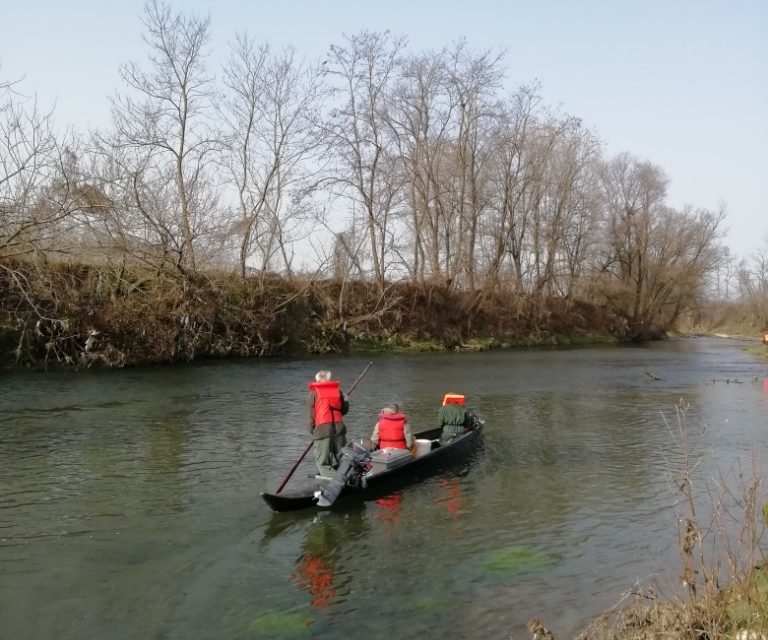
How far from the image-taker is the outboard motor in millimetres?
9250

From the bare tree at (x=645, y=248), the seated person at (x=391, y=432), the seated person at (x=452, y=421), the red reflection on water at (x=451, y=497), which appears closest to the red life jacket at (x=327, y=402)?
the seated person at (x=391, y=432)

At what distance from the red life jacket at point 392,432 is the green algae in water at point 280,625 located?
5013 mm

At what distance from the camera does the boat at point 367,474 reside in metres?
9.23

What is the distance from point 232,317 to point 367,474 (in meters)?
22.0

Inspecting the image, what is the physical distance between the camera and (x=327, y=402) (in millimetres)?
10523

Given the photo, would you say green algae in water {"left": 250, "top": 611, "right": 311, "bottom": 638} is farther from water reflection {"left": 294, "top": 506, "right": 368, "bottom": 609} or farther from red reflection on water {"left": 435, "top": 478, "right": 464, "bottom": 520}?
red reflection on water {"left": 435, "top": 478, "right": 464, "bottom": 520}

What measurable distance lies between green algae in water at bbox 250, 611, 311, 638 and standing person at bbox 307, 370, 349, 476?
3.93 m

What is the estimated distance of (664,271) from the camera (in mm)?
51844

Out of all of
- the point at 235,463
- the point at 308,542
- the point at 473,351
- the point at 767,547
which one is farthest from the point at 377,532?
the point at 473,351

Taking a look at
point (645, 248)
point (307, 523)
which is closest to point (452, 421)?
point (307, 523)

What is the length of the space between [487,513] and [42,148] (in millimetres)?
19073

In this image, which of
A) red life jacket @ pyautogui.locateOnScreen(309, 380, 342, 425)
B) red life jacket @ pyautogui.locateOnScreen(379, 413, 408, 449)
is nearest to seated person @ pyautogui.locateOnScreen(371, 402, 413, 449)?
red life jacket @ pyautogui.locateOnScreen(379, 413, 408, 449)

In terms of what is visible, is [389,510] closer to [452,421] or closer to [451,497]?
[451,497]

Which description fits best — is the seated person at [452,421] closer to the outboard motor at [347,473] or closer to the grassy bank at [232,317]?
the outboard motor at [347,473]
